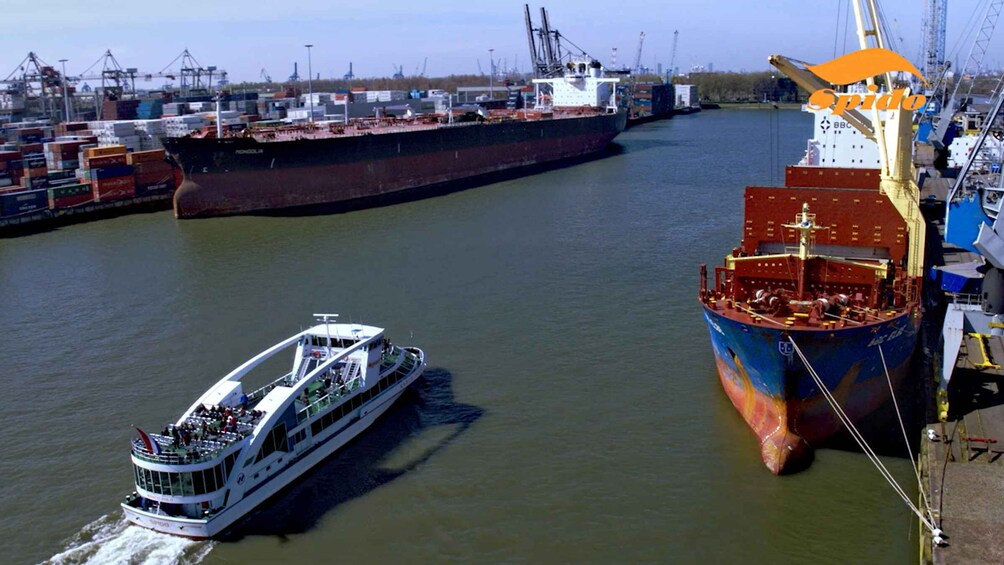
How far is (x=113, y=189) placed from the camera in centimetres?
4122

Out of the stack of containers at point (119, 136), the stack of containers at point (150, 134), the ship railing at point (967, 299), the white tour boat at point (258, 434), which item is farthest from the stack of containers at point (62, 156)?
the ship railing at point (967, 299)

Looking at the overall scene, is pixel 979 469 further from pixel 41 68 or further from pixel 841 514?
pixel 41 68

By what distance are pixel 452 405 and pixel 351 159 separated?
2656 centimetres

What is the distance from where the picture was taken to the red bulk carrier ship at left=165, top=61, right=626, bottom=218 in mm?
38094

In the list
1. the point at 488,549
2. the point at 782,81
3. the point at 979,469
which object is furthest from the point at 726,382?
the point at 782,81

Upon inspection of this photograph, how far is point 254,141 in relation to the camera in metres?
38.5

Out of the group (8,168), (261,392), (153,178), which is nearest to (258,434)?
(261,392)

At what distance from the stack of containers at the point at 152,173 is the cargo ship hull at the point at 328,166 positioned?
585 cm

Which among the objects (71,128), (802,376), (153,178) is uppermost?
(71,128)

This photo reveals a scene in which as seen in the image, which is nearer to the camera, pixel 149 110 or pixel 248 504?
pixel 248 504

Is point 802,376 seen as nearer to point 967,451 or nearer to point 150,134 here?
point 967,451

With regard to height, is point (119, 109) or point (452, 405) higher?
point (119, 109)

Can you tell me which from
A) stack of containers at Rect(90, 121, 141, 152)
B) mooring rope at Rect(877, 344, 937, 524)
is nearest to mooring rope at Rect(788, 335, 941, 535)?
mooring rope at Rect(877, 344, 937, 524)

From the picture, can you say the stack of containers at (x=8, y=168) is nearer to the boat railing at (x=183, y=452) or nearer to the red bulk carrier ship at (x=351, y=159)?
the red bulk carrier ship at (x=351, y=159)
